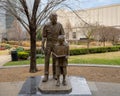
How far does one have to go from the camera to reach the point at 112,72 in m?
12.0

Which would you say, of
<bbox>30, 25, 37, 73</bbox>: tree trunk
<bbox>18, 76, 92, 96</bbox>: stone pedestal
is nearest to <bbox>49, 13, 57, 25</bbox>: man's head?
Answer: <bbox>18, 76, 92, 96</bbox>: stone pedestal

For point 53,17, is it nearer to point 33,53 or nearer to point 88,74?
point 88,74

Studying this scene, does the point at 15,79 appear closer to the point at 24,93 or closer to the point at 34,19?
the point at 34,19

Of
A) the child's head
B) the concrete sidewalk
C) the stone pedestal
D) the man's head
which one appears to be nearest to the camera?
the stone pedestal

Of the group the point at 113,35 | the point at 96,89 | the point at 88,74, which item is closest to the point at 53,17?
the point at 96,89

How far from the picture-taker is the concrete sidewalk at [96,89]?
7.97 m

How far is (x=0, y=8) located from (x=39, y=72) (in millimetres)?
3788

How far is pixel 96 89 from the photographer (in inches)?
334

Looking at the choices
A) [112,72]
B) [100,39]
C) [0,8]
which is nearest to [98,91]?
[112,72]

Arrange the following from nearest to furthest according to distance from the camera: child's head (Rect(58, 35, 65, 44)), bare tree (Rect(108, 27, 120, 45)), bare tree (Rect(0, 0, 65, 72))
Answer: child's head (Rect(58, 35, 65, 44))
bare tree (Rect(0, 0, 65, 72))
bare tree (Rect(108, 27, 120, 45))

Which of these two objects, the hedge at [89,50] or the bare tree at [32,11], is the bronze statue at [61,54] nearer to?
the bare tree at [32,11]

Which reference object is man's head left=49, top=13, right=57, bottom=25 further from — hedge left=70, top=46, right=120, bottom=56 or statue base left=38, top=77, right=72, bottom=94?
hedge left=70, top=46, right=120, bottom=56

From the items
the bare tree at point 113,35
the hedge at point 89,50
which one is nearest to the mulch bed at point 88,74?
the hedge at point 89,50

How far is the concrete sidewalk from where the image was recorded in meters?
7.97
